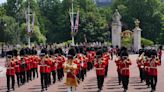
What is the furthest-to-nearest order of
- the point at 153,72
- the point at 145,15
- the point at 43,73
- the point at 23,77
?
the point at 145,15 → the point at 23,77 → the point at 43,73 → the point at 153,72

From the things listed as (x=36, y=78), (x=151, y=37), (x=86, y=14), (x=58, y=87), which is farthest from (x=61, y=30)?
(x=58, y=87)

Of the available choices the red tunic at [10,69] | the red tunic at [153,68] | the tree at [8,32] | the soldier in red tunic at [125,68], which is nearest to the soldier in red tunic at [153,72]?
the red tunic at [153,68]

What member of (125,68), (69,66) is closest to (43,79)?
(125,68)

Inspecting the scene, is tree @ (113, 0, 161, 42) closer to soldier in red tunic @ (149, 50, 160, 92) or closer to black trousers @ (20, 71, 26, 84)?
black trousers @ (20, 71, 26, 84)

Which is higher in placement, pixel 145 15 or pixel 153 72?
pixel 145 15

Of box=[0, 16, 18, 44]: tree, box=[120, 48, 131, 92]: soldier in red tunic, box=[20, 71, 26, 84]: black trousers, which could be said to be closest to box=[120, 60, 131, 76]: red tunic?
box=[120, 48, 131, 92]: soldier in red tunic

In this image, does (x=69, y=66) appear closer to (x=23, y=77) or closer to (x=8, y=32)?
(x=23, y=77)

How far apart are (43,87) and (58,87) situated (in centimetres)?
100

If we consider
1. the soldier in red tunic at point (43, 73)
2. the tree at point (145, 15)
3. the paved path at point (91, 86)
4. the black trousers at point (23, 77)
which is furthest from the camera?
the tree at point (145, 15)

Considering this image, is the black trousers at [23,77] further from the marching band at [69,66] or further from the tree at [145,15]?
the tree at [145,15]

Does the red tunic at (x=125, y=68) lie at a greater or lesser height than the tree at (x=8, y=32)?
lesser

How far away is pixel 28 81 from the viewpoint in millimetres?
23391

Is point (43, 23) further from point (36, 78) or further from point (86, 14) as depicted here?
point (36, 78)

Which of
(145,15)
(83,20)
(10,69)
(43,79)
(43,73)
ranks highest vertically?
(145,15)
